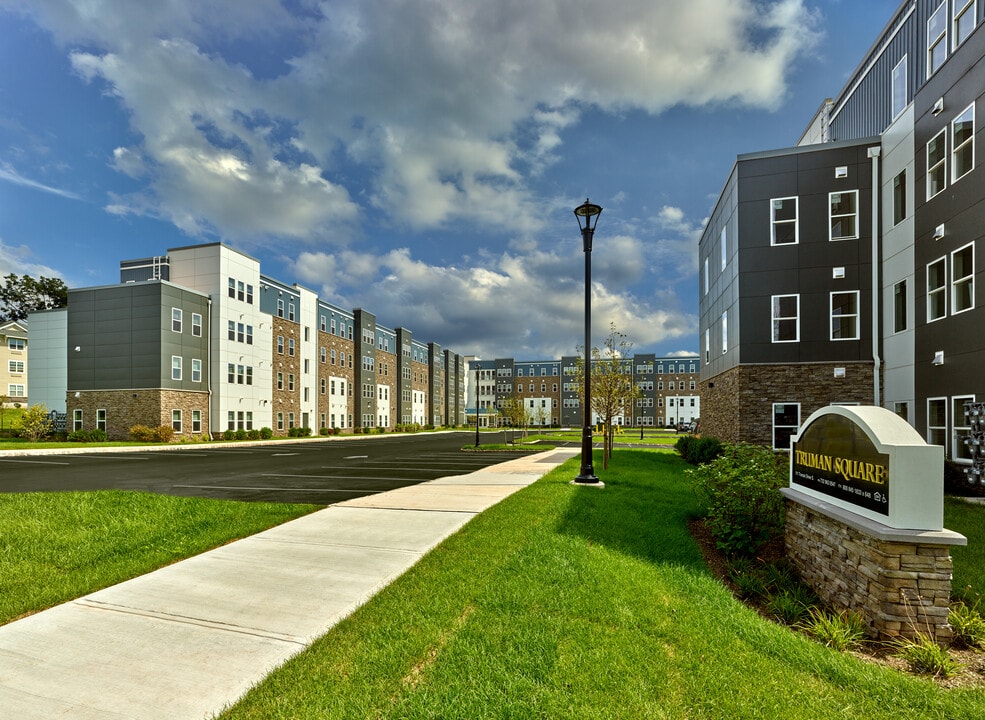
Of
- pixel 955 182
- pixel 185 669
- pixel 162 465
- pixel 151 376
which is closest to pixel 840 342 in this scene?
pixel 955 182

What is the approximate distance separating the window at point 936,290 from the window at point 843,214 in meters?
3.38

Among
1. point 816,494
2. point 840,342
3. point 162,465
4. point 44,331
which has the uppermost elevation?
point 44,331

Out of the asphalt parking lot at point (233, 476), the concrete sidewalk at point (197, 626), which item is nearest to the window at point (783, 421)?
the asphalt parking lot at point (233, 476)

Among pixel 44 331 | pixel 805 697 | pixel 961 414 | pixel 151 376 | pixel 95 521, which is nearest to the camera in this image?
pixel 805 697

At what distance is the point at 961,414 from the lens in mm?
13883

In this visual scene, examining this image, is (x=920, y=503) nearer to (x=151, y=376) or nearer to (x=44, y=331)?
(x=151, y=376)

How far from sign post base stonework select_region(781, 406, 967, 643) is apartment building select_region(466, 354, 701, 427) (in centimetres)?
8937

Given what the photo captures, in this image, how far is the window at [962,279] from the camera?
44.1 feet

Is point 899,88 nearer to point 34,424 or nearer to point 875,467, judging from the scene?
point 875,467

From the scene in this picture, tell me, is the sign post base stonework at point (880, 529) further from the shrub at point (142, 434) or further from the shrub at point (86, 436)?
the shrub at point (86, 436)

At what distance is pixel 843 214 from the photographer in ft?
59.6

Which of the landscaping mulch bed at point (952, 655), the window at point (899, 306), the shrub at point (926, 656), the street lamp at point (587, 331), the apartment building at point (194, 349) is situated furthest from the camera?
the apartment building at point (194, 349)

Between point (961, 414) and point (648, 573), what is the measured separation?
43.7ft

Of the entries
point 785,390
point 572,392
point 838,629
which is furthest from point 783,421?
point 572,392
